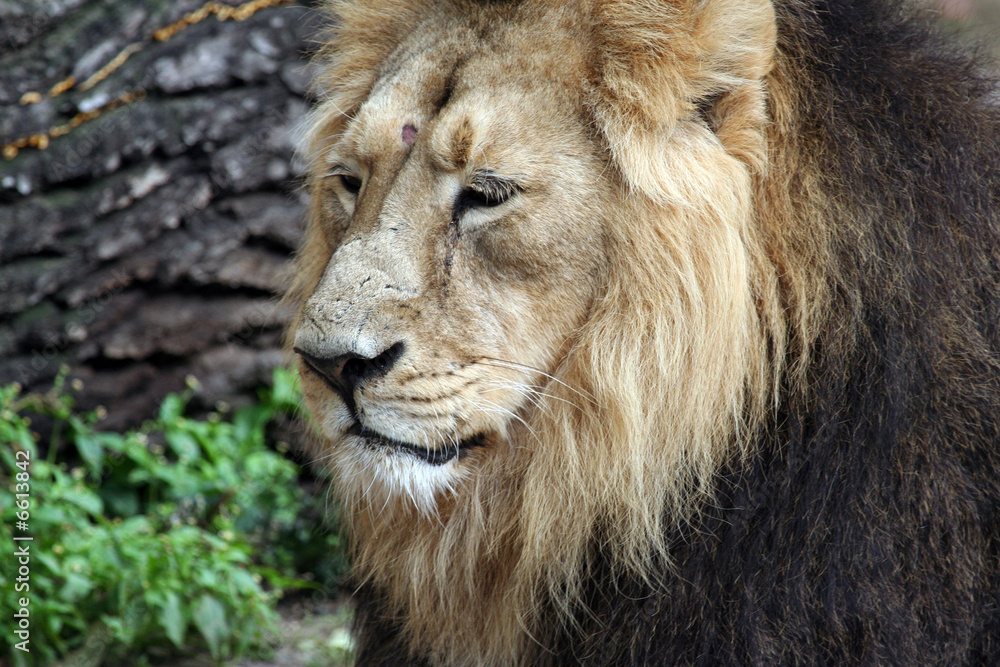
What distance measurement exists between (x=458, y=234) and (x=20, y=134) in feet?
7.96

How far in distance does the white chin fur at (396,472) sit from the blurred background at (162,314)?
52.9 inches

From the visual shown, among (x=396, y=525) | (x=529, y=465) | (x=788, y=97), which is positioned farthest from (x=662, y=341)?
(x=396, y=525)

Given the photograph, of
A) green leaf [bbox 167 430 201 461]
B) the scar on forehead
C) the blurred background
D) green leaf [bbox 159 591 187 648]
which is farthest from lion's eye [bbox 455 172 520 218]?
green leaf [bbox 167 430 201 461]

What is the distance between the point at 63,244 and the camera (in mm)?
3791

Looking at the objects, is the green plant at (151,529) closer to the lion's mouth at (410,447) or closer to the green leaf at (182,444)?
the green leaf at (182,444)

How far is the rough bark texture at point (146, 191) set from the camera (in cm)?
374

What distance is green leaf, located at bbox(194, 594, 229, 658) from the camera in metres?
3.21

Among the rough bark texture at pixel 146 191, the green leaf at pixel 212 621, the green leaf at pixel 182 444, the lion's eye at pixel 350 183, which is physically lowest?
the green leaf at pixel 212 621

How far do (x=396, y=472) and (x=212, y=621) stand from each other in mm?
1538

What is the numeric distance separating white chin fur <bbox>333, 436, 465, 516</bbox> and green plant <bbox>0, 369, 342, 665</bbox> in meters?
1.32

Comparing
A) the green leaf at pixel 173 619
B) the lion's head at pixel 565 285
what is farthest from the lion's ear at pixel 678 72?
the green leaf at pixel 173 619

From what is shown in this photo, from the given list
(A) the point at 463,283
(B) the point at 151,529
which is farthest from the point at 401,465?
(B) the point at 151,529

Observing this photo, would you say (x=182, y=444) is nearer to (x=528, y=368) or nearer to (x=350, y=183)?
(x=350, y=183)

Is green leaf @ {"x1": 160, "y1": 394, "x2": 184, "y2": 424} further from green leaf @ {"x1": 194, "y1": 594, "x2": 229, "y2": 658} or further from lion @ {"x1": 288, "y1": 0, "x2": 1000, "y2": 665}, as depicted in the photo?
lion @ {"x1": 288, "y1": 0, "x2": 1000, "y2": 665}
